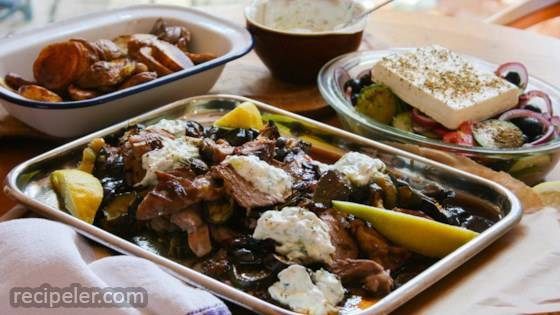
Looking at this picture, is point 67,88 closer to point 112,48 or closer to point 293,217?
point 112,48

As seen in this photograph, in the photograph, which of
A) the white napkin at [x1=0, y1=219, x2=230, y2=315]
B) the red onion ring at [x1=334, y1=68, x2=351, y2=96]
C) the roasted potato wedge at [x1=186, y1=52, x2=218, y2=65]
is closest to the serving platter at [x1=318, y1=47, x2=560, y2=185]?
the red onion ring at [x1=334, y1=68, x2=351, y2=96]

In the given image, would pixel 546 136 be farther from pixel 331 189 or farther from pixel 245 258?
pixel 245 258

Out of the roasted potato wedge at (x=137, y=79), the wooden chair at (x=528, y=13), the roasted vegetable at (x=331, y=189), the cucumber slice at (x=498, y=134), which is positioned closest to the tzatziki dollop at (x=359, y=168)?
the roasted vegetable at (x=331, y=189)

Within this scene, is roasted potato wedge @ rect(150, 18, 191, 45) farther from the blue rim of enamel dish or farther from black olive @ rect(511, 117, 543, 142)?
black olive @ rect(511, 117, 543, 142)

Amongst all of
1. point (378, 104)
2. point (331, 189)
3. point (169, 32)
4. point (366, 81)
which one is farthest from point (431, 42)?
point (331, 189)

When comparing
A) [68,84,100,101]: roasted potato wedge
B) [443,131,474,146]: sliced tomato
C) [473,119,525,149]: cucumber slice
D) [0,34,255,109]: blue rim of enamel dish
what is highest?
[0,34,255,109]: blue rim of enamel dish
